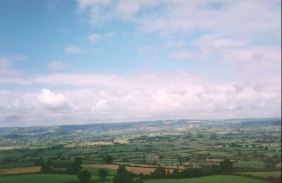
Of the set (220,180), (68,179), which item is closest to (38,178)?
(68,179)

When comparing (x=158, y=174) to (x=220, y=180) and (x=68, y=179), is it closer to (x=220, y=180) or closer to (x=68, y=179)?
(x=220, y=180)

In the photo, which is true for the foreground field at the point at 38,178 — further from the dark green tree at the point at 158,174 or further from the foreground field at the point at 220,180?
the foreground field at the point at 220,180

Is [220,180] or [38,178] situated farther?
[38,178]

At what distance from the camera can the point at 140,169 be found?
32.6 metres

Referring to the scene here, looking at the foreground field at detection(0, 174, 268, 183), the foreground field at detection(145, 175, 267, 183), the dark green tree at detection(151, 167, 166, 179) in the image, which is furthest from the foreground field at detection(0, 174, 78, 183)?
the foreground field at detection(145, 175, 267, 183)

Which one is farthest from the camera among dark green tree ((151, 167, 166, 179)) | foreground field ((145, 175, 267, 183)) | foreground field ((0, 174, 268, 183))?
dark green tree ((151, 167, 166, 179))

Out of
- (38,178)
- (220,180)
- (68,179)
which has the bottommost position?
(68,179)

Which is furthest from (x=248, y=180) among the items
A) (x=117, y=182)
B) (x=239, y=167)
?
(x=117, y=182)

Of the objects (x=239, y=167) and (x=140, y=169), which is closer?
(x=239, y=167)

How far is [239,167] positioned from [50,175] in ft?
78.6

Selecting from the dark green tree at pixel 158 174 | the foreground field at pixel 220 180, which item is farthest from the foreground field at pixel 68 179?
the dark green tree at pixel 158 174

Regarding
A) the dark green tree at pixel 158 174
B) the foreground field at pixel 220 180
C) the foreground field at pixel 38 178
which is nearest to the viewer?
the foreground field at pixel 220 180

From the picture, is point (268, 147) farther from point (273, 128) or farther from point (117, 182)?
point (117, 182)

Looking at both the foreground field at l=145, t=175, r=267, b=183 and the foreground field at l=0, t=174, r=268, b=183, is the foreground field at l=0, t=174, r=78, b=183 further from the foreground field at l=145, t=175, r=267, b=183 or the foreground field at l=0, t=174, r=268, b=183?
the foreground field at l=145, t=175, r=267, b=183
